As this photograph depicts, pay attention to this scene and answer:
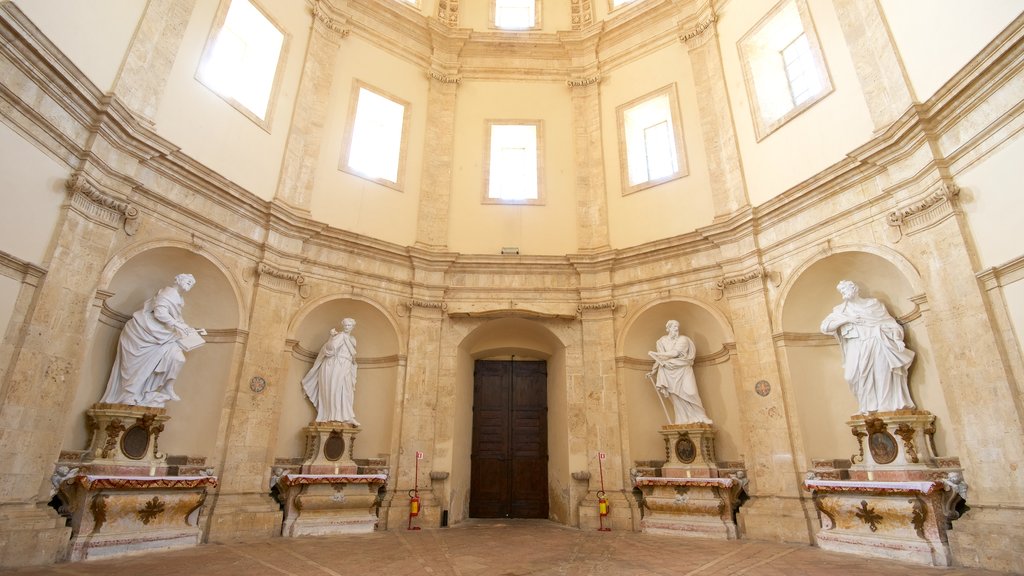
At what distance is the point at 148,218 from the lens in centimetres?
807

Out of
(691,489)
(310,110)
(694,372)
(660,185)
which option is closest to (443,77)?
(310,110)

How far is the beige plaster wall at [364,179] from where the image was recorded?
36.8 ft

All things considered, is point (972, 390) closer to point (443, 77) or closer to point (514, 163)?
point (514, 163)

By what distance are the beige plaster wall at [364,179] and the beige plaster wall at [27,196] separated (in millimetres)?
4586

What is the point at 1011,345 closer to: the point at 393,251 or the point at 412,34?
the point at 393,251

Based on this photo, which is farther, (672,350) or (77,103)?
(672,350)

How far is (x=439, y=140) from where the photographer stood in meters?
13.0

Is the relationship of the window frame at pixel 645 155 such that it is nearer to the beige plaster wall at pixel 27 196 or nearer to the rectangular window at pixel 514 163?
the rectangular window at pixel 514 163

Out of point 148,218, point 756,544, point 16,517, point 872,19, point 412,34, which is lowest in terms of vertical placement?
point 756,544

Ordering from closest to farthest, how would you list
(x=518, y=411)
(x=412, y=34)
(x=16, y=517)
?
1. (x=16, y=517)
2. (x=518, y=411)
3. (x=412, y=34)

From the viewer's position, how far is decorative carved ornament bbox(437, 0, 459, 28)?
14109 millimetres

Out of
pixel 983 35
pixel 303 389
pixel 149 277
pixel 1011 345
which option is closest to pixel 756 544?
pixel 1011 345

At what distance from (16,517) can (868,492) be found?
10.3m

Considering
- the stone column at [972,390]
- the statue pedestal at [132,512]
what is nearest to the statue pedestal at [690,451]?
the stone column at [972,390]
